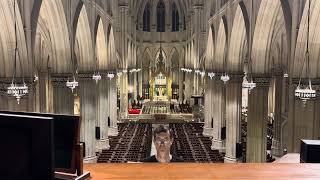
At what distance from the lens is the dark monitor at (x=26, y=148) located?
6.82ft

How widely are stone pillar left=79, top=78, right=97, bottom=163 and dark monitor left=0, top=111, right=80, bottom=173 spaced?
62.9 feet

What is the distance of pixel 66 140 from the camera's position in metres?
2.81

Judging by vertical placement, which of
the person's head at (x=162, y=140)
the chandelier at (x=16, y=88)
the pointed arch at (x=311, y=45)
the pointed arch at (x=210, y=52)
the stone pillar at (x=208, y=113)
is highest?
the pointed arch at (x=210, y=52)

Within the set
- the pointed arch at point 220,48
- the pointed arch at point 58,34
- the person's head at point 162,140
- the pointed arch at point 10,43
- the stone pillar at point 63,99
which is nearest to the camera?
the person's head at point 162,140

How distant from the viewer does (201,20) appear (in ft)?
130

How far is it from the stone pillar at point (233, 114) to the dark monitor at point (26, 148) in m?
20.2

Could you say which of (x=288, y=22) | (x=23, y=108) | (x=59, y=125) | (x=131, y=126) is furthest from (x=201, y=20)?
(x=59, y=125)

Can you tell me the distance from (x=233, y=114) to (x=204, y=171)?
19408mm

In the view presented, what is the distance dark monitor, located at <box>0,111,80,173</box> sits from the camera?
2.74 metres

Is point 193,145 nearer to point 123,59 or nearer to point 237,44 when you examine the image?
point 237,44

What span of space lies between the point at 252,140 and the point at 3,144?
59.1ft

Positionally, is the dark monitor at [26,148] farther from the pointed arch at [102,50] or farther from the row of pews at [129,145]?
the pointed arch at [102,50]

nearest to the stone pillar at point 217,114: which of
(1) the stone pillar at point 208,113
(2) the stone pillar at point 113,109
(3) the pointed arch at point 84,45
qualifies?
(1) the stone pillar at point 208,113

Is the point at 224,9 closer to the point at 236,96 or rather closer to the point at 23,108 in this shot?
the point at 236,96
